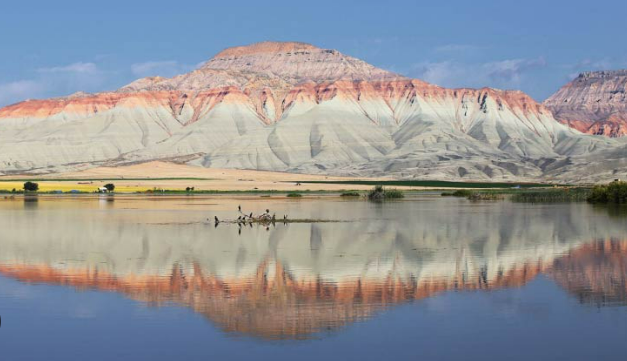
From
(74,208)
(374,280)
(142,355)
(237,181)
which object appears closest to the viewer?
(142,355)

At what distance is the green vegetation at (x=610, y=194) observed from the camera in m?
78.8

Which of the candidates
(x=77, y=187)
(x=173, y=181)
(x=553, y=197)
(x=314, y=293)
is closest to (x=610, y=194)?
(x=553, y=197)

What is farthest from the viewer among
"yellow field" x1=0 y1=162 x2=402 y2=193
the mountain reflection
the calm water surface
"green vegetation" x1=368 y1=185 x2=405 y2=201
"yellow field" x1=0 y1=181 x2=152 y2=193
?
"yellow field" x1=0 y1=162 x2=402 y2=193

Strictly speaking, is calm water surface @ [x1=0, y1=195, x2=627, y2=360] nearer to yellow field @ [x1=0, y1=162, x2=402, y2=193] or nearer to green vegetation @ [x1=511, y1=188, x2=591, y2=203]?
green vegetation @ [x1=511, y1=188, x2=591, y2=203]

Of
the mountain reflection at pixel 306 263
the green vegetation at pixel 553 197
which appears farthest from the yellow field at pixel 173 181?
the mountain reflection at pixel 306 263

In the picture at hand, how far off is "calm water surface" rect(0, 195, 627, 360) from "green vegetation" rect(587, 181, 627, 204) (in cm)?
3301

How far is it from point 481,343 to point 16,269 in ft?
60.9

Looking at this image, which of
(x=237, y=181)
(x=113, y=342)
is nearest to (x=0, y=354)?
(x=113, y=342)

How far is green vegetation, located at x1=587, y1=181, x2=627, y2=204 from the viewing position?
7881cm

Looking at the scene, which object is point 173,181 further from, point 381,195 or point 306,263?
point 306,263

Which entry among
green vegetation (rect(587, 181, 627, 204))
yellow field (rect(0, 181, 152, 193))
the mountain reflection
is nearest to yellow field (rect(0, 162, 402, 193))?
yellow field (rect(0, 181, 152, 193))

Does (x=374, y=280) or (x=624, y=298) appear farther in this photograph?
(x=374, y=280)

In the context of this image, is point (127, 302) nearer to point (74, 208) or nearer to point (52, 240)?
point (52, 240)

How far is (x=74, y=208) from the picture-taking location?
7194cm
